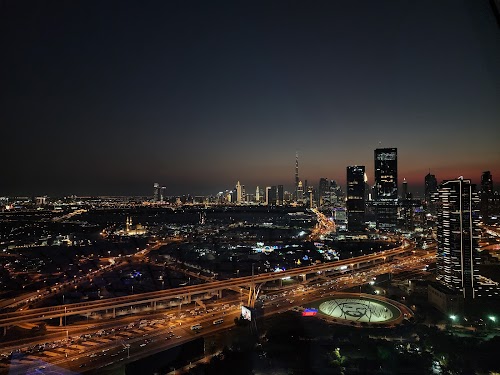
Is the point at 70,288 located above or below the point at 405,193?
below

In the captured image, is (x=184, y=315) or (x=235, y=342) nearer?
(x=235, y=342)

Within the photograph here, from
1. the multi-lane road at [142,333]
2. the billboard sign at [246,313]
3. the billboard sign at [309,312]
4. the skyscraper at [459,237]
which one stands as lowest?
the billboard sign at [309,312]

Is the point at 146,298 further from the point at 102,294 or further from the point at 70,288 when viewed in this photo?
the point at 70,288

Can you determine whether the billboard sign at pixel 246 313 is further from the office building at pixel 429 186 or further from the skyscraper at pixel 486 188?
the office building at pixel 429 186

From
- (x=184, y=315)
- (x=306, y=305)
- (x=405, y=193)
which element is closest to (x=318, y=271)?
(x=306, y=305)

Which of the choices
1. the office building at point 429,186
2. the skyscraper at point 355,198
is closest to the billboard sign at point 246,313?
the skyscraper at point 355,198

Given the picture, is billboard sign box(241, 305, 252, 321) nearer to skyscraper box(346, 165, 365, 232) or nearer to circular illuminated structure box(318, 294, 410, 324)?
circular illuminated structure box(318, 294, 410, 324)

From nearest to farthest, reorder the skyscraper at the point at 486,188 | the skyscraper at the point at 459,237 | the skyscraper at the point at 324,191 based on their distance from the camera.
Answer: the skyscraper at the point at 486,188 < the skyscraper at the point at 459,237 < the skyscraper at the point at 324,191
